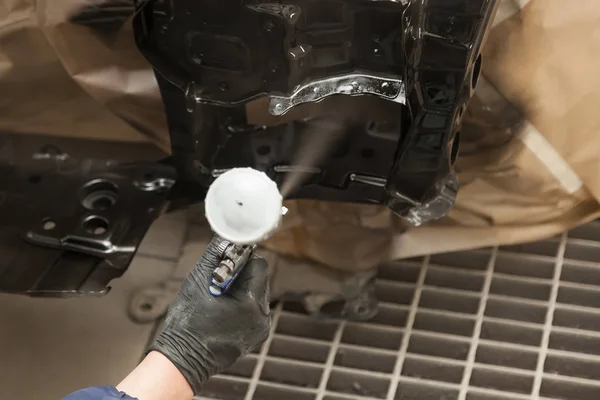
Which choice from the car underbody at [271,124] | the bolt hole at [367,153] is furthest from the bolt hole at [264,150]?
the bolt hole at [367,153]

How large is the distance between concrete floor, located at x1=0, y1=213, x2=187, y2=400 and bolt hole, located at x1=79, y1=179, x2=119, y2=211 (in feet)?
0.36

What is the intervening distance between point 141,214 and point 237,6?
1.12ft

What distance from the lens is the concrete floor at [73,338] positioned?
0.92m

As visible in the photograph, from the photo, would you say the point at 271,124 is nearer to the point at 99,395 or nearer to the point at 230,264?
the point at 230,264

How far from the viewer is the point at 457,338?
908 mm

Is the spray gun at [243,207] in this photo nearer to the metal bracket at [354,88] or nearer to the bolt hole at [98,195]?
the metal bracket at [354,88]

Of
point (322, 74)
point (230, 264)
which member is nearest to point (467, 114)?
point (322, 74)

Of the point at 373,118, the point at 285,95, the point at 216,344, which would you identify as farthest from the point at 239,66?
the point at 216,344

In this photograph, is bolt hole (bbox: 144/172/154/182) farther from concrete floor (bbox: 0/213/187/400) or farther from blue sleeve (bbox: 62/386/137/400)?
blue sleeve (bbox: 62/386/137/400)

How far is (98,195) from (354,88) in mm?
428

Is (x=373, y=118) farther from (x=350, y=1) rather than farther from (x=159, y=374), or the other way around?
(x=159, y=374)

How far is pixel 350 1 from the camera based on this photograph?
2.29 ft

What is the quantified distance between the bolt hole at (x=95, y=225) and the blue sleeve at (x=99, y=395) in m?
0.36

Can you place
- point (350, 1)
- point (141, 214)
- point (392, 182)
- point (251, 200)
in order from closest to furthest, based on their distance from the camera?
point (251, 200), point (350, 1), point (392, 182), point (141, 214)
